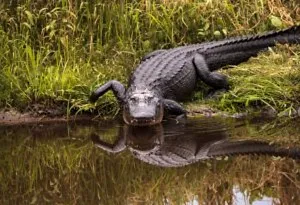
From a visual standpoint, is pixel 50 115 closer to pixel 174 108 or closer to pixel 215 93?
pixel 174 108

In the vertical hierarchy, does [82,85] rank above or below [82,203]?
above

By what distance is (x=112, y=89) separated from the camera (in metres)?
6.46

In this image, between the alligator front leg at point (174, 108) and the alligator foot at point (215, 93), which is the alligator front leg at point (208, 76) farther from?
the alligator front leg at point (174, 108)

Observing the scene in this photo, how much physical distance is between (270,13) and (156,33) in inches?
55.0

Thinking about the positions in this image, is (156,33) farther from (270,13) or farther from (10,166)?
(10,166)

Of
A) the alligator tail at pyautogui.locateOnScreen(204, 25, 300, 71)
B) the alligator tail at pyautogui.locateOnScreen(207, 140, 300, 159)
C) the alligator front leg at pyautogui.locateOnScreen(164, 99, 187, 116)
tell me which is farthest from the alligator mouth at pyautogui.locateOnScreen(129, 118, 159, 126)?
the alligator tail at pyautogui.locateOnScreen(204, 25, 300, 71)

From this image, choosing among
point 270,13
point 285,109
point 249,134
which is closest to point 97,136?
point 249,134

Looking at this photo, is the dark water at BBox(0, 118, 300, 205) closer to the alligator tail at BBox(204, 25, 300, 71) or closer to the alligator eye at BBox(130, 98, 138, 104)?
the alligator eye at BBox(130, 98, 138, 104)

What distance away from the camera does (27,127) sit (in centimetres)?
625

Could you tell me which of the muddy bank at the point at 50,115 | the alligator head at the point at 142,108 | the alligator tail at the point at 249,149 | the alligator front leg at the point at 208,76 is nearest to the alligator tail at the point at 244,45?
the alligator front leg at the point at 208,76

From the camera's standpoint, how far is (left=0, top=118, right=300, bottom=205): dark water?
4281 millimetres

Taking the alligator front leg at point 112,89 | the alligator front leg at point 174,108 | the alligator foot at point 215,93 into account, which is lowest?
the alligator front leg at point 174,108

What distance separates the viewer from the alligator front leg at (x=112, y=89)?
250 inches

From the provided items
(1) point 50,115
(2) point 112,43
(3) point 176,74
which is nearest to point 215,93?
(3) point 176,74
